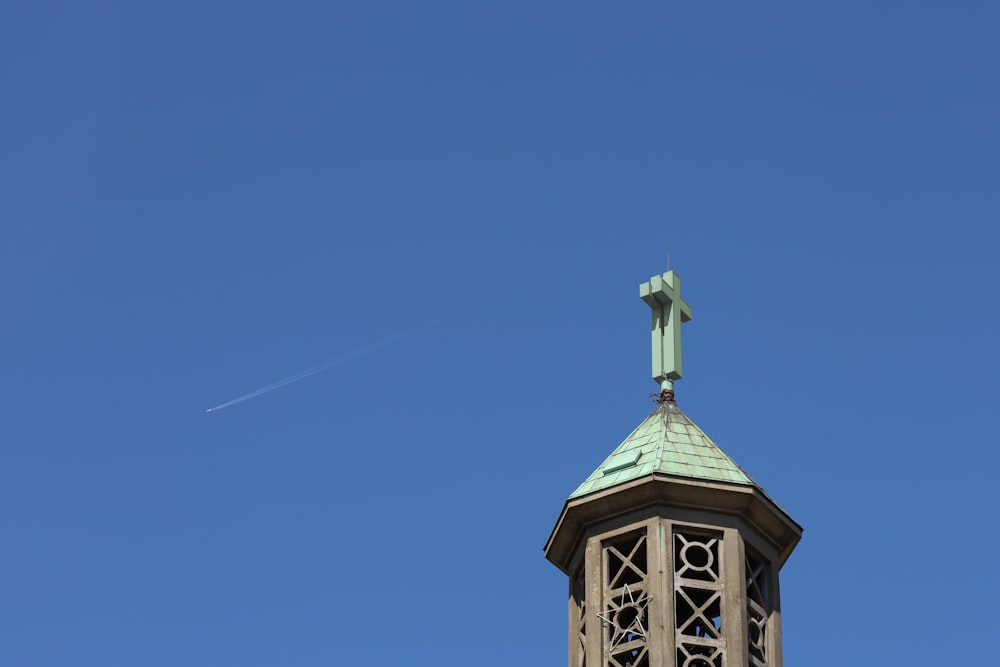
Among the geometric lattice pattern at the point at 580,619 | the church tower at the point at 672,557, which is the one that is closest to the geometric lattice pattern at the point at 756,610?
the church tower at the point at 672,557

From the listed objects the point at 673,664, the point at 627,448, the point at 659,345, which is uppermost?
the point at 659,345

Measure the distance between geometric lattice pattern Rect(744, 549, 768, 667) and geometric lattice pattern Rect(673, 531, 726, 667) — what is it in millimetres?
638

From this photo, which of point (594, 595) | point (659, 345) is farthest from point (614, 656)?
point (659, 345)

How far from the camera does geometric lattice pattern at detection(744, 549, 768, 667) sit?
31.8 metres

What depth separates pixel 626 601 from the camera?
3206cm

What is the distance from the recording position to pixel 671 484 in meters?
32.4

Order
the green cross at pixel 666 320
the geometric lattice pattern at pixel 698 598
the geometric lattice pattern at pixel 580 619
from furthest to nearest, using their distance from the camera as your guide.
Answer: the green cross at pixel 666 320
the geometric lattice pattern at pixel 580 619
the geometric lattice pattern at pixel 698 598

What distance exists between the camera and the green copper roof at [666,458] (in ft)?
108

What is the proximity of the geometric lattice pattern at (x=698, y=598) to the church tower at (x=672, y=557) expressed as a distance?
0.05 feet

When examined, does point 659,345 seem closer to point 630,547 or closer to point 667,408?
point 667,408

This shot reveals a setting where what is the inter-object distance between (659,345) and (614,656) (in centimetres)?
722

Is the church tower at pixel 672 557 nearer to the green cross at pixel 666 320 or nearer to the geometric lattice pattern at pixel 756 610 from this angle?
the geometric lattice pattern at pixel 756 610

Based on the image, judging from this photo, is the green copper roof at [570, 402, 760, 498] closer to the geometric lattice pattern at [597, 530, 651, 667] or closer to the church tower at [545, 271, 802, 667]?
the church tower at [545, 271, 802, 667]

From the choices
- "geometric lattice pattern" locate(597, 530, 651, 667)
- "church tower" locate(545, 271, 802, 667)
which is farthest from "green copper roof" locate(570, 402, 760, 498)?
"geometric lattice pattern" locate(597, 530, 651, 667)
